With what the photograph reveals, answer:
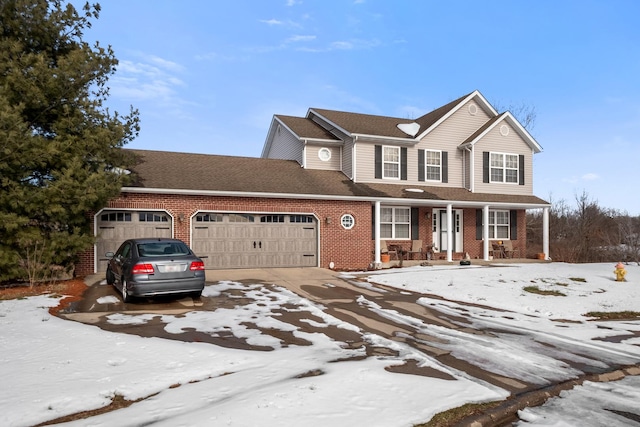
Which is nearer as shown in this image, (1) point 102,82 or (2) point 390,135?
(1) point 102,82

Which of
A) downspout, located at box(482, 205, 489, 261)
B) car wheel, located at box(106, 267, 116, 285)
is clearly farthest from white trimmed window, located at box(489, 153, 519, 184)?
car wheel, located at box(106, 267, 116, 285)

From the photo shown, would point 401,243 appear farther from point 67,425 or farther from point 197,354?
point 67,425

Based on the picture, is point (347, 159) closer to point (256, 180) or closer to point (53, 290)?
point (256, 180)

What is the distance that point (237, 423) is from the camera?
3854 millimetres

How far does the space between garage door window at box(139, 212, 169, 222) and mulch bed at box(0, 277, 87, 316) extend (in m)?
3.19

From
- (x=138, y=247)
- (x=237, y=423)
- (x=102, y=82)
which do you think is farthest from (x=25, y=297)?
(x=237, y=423)

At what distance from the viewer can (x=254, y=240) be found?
1727cm

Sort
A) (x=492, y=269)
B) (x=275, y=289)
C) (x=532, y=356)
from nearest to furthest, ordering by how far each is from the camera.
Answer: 1. (x=532, y=356)
2. (x=275, y=289)
3. (x=492, y=269)

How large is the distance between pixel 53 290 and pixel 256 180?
338 inches

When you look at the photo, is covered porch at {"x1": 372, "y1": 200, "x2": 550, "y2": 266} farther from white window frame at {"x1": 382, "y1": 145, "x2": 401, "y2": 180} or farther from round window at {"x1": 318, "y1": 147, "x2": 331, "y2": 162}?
round window at {"x1": 318, "y1": 147, "x2": 331, "y2": 162}

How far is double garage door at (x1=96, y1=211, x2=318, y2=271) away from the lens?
51.0ft

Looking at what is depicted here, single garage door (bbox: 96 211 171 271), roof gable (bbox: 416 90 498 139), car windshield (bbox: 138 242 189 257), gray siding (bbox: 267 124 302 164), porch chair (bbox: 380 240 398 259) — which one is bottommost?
porch chair (bbox: 380 240 398 259)

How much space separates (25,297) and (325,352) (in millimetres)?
8445

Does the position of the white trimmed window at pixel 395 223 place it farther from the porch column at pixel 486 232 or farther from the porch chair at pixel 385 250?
the porch column at pixel 486 232
